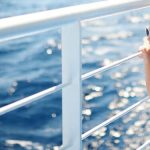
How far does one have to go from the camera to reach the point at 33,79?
4.37 meters

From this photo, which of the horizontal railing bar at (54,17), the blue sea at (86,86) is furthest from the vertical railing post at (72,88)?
the blue sea at (86,86)

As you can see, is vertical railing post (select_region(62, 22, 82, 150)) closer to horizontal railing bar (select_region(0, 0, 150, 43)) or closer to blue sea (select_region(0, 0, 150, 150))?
horizontal railing bar (select_region(0, 0, 150, 43))

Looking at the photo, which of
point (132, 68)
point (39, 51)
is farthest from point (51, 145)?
point (39, 51)

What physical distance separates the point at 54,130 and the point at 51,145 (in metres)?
0.18

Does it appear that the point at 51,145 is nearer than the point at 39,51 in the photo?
Yes

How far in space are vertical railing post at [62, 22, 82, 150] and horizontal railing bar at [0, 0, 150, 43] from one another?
1.7 inches

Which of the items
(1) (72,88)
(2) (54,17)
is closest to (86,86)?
(1) (72,88)

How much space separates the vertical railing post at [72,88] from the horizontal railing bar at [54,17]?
43mm

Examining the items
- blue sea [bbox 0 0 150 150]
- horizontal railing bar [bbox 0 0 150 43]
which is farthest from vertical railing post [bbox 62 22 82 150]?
blue sea [bbox 0 0 150 150]

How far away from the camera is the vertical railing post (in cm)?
97

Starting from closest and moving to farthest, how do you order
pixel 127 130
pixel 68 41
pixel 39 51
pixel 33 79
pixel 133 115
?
1. pixel 68 41
2. pixel 127 130
3. pixel 133 115
4. pixel 33 79
5. pixel 39 51

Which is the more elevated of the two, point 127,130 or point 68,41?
point 127,130

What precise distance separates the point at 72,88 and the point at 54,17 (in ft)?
0.70

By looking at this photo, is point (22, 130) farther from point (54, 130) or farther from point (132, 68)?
point (132, 68)
